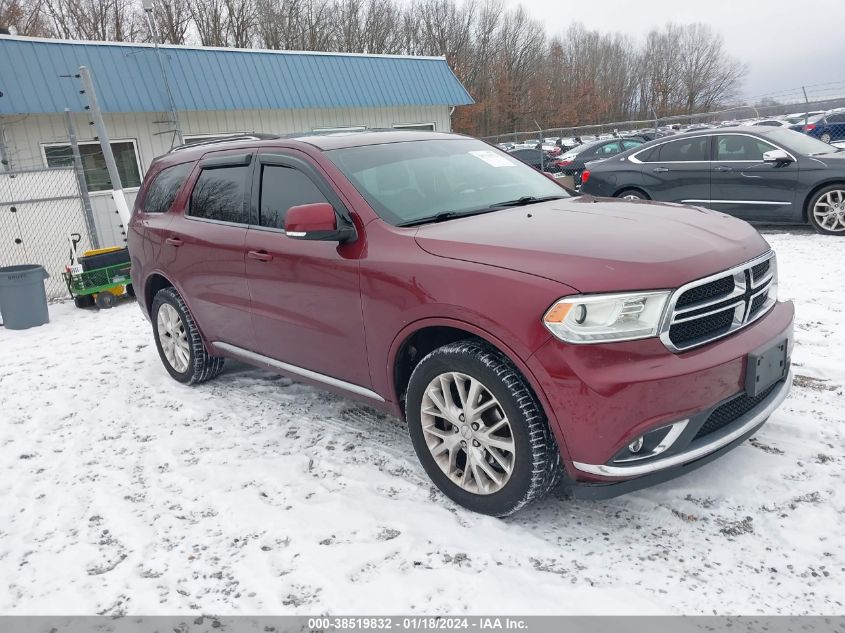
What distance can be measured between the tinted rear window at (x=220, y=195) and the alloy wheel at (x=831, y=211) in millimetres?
7914

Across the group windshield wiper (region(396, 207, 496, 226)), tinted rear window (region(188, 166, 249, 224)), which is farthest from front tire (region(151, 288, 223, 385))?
windshield wiper (region(396, 207, 496, 226))

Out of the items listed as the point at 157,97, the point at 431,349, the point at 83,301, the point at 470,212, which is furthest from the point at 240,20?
the point at 431,349

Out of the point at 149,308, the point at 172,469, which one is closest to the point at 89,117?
the point at 149,308

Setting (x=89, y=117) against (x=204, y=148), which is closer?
(x=204, y=148)

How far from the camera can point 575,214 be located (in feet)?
11.0

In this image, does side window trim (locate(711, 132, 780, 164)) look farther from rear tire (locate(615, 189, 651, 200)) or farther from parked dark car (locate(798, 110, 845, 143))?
parked dark car (locate(798, 110, 845, 143))

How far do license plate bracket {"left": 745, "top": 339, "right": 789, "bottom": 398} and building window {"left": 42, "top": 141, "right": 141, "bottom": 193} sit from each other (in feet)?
40.1

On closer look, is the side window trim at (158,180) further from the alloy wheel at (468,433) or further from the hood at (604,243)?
the alloy wheel at (468,433)

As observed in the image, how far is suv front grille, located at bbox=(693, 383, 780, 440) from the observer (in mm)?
2731

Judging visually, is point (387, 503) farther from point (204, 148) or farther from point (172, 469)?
point (204, 148)

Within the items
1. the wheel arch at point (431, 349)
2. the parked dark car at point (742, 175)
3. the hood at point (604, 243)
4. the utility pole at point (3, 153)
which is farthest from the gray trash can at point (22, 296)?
the parked dark car at point (742, 175)
